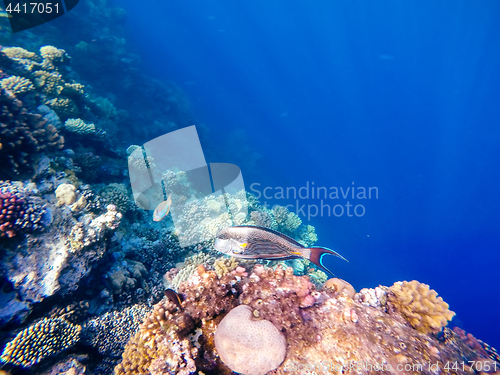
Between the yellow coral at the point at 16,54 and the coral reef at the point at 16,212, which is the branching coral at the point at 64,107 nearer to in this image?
the yellow coral at the point at 16,54

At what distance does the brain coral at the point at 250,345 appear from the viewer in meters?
1.69

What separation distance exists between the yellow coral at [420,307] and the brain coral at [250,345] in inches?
63.1

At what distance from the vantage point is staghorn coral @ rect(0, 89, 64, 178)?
12.1ft

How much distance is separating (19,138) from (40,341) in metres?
3.82

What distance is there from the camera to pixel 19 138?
152 inches

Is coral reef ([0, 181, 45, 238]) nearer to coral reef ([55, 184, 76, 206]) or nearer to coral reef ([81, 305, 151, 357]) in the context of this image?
coral reef ([55, 184, 76, 206])

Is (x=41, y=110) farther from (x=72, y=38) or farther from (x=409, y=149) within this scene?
(x=409, y=149)

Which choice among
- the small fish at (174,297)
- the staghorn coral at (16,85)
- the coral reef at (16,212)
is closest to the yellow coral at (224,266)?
the small fish at (174,297)

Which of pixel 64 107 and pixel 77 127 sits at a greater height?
pixel 64 107

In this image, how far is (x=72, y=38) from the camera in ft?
45.8

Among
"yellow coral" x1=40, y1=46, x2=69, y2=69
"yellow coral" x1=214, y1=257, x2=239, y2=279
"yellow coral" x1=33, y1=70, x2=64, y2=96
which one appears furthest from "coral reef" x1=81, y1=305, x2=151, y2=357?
"yellow coral" x1=40, y1=46, x2=69, y2=69

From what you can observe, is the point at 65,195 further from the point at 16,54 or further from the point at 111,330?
the point at 16,54

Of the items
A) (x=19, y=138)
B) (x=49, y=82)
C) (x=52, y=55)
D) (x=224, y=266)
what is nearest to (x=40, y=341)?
(x=224, y=266)

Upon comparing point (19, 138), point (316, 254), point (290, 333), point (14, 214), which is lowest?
point (14, 214)
